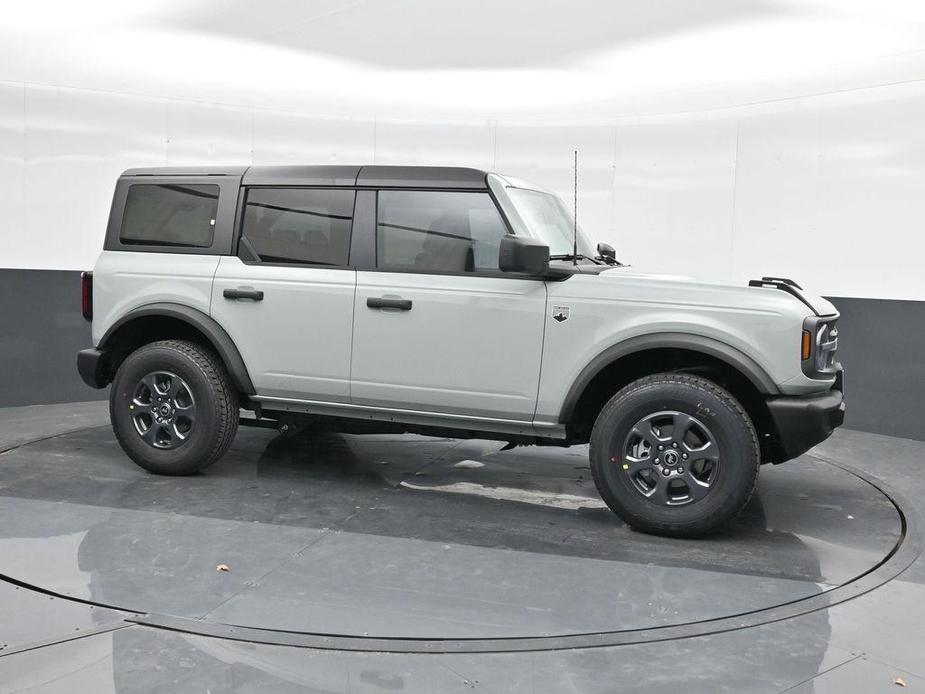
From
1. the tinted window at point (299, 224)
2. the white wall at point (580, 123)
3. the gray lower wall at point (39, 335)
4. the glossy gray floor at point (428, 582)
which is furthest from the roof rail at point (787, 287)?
the gray lower wall at point (39, 335)

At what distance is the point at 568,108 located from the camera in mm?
9594

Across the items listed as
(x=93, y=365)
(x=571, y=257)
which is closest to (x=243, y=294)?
(x=93, y=365)

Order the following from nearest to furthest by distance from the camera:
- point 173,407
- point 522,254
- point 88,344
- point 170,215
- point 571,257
Result: point 522,254 < point 571,257 < point 173,407 < point 170,215 < point 88,344

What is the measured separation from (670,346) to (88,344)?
599cm

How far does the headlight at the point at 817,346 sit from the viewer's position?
15.4 feet

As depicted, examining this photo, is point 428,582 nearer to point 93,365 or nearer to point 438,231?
point 438,231

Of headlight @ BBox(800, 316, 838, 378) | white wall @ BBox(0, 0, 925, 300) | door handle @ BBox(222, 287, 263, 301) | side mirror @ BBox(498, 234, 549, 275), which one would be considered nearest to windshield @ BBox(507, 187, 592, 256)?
side mirror @ BBox(498, 234, 549, 275)

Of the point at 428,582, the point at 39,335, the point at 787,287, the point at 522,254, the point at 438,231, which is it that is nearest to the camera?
the point at 428,582

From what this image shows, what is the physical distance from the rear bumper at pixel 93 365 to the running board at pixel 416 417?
1096 mm

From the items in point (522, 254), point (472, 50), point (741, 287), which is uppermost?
point (472, 50)

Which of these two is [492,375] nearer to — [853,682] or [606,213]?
[853,682]

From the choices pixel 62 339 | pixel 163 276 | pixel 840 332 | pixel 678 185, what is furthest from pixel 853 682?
pixel 62 339

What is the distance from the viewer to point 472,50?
7.96 metres

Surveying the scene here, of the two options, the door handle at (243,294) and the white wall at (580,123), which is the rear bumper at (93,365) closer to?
the door handle at (243,294)
